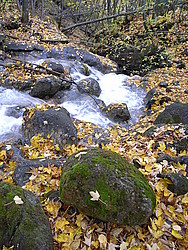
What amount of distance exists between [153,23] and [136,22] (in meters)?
2.21

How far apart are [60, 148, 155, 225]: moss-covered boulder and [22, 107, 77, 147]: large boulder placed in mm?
2601

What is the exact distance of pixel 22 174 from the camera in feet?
10.1

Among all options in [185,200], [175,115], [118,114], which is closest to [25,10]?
[118,114]

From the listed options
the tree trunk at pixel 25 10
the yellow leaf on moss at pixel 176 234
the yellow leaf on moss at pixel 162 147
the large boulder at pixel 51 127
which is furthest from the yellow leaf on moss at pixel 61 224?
the tree trunk at pixel 25 10

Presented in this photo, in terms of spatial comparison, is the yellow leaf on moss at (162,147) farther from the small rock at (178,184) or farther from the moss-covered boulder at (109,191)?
the moss-covered boulder at (109,191)

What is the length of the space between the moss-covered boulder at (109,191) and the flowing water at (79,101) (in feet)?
12.4

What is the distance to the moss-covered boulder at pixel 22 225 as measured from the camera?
165 cm

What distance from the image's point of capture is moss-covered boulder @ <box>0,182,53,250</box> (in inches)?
65.0

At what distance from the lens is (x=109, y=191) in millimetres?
2004

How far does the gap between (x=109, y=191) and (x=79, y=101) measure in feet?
21.6

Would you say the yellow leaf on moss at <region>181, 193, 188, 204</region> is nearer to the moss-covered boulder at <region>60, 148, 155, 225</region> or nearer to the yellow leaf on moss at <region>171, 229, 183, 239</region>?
the yellow leaf on moss at <region>171, 229, 183, 239</region>

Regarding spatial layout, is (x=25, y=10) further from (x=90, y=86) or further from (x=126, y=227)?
(x=126, y=227)

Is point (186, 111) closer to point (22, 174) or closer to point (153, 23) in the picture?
point (22, 174)

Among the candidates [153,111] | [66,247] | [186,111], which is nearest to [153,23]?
[153,111]
